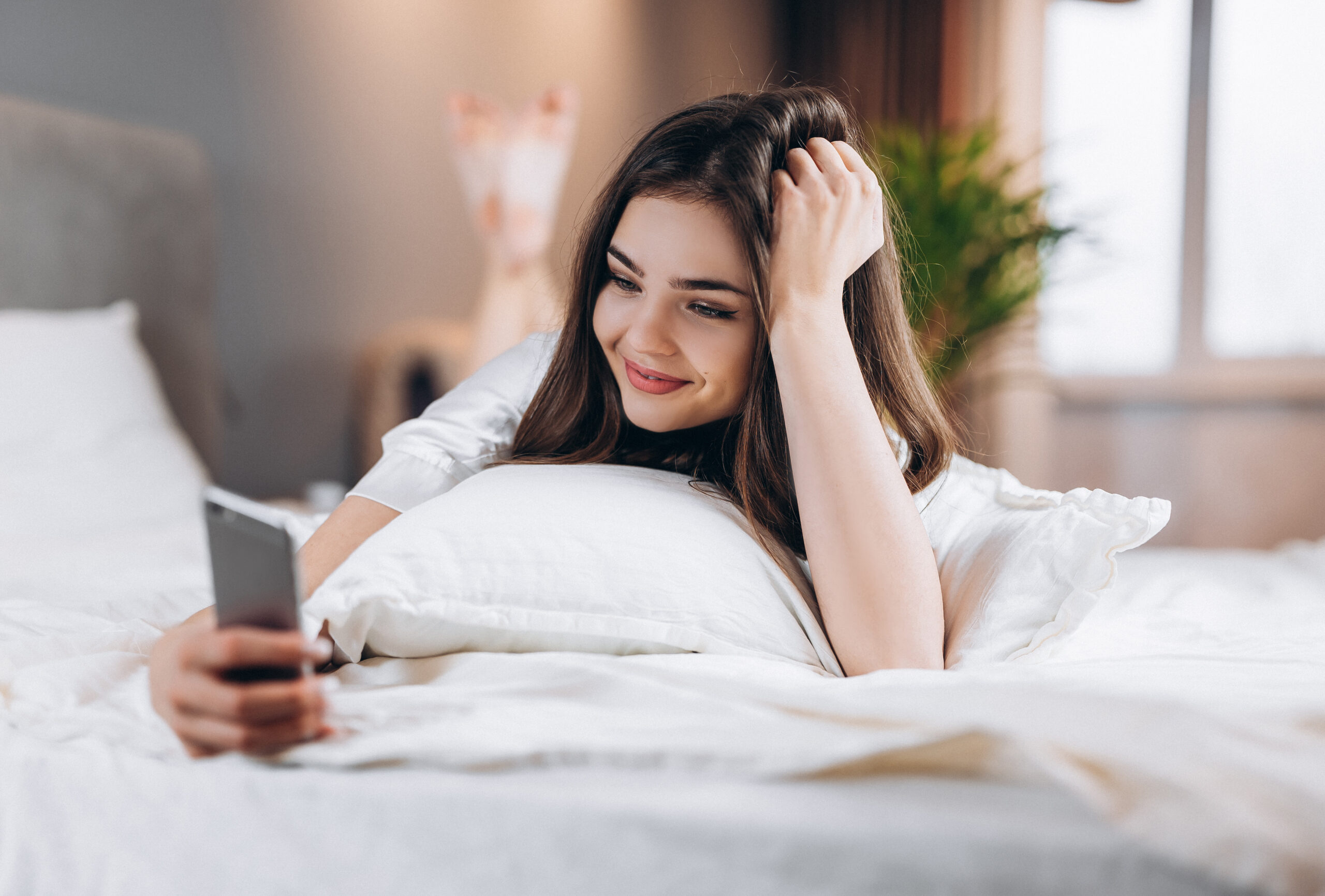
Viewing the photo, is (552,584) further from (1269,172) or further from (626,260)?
(1269,172)

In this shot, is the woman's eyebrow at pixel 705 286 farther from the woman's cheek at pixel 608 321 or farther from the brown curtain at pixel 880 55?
the brown curtain at pixel 880 55

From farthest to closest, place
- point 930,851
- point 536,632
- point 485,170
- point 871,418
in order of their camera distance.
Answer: point 485,170 < point 871,418 < point 536,632 < point 930,851

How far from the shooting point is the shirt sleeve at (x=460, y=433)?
1.00m

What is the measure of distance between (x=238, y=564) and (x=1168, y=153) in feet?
12.1

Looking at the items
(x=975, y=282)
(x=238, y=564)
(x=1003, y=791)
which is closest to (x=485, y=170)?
(x=975, y=282)

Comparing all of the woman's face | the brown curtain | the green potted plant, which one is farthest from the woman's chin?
the brown curtain

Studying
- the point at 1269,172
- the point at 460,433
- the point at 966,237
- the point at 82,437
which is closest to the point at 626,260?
Answer: the point at 460,433

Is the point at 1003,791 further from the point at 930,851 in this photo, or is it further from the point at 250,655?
the point at 250,655

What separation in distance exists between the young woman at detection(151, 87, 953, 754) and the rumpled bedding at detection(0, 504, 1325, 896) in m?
0.11

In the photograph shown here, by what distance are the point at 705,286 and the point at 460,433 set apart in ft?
1.10

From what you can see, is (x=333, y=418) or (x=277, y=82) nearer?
(x=277, y=82)

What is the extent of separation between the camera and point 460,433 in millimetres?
1075

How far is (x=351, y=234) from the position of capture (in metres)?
2.49

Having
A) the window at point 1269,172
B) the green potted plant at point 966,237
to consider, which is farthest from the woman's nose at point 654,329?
the window at point 1269,172
